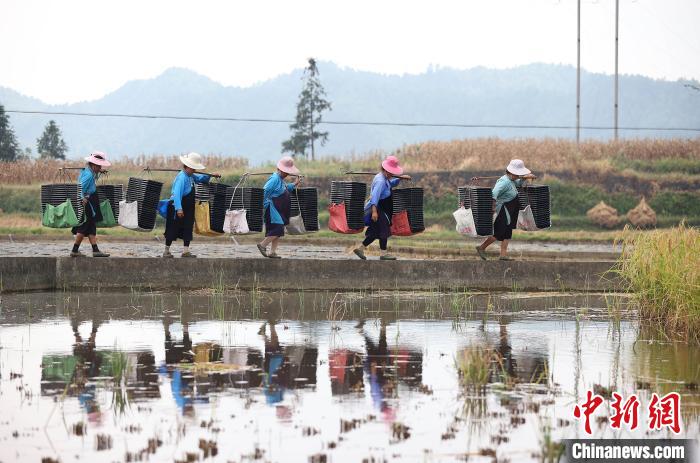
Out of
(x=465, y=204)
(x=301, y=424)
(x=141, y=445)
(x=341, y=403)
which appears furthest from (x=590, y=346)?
(x=465, y=204)

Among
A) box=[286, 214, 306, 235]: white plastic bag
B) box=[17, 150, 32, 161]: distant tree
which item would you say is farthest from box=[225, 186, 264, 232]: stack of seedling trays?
box=[17, 150, 32, 161]: distant tree

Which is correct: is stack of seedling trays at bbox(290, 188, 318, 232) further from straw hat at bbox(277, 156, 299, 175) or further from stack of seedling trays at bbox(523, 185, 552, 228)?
stack of seedling trays at bbox(523, 185, 552, 228)

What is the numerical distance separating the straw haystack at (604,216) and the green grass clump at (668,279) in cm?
3006

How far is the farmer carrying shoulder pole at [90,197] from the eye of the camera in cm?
1700

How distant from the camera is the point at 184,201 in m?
17.2

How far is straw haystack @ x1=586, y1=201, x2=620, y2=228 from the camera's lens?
43406mm

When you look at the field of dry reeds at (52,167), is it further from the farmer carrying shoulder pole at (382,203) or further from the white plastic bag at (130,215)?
the farmer carrying shoulder pole at (382,203)

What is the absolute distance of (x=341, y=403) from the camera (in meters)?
8.15

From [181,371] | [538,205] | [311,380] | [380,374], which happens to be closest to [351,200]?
[538,205]

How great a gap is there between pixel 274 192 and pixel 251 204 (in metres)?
0.51

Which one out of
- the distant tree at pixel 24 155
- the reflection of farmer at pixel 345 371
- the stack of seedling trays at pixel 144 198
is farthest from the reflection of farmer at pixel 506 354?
the distant tree at pixel 24 155

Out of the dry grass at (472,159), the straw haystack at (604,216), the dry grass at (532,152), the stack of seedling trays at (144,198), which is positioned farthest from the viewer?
the dry grass at (532,152)

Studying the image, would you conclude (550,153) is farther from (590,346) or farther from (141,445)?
(141,445)

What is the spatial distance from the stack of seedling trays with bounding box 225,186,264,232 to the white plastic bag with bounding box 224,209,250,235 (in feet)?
0.21
